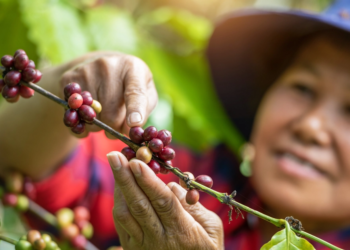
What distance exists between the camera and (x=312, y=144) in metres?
0.89

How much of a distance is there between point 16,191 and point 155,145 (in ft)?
1.65

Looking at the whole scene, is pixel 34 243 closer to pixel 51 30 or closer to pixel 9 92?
pixel 9 92

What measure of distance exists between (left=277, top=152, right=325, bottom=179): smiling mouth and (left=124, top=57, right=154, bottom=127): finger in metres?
0.48

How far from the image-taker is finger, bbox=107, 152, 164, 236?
0.40m

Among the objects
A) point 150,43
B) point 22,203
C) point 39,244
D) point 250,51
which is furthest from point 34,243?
point 250,51

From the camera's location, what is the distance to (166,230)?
447 mm

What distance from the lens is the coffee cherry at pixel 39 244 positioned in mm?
516

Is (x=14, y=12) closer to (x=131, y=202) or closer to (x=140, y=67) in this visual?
(x=140, y=67)

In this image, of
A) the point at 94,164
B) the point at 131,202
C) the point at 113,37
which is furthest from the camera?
the point at 94,164

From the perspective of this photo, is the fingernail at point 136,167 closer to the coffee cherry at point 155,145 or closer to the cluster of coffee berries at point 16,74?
the coffee cherry at point 155,145

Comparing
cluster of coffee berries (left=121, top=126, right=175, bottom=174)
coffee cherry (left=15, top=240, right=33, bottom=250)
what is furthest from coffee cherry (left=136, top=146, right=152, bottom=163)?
coffee cherry (left=15, top=240, right=33, bottom=250)

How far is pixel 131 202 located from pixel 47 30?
52 cm

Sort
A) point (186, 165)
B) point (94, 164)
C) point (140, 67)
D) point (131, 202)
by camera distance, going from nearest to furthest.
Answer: point (131, 202), point (140, 67), point (94, 164), point (186, 165)

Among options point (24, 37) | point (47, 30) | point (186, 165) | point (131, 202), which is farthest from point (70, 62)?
point (186, 165)
